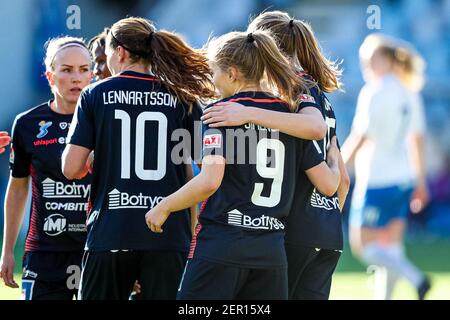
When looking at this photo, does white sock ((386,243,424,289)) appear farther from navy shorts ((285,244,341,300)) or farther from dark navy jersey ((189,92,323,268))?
dark navy jersey ((189,92,323,268))

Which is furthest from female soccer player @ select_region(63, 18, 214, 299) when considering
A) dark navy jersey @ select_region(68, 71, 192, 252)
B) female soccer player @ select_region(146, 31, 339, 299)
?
female soccer player @ select_region(146, 31, 339, 299)

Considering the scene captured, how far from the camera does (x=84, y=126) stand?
4.41 m

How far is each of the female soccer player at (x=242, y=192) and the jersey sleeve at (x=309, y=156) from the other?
3.9 inches

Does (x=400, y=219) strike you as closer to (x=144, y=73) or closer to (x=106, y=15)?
(x=144, y=73)

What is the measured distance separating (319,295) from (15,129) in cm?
196

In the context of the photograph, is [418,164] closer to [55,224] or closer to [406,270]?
[406,270]

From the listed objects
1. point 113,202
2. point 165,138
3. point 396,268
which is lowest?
point 396,268

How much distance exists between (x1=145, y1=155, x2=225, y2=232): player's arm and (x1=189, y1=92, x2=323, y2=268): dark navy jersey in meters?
0.05

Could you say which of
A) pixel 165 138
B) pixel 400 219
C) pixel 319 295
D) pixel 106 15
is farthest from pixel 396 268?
pixel 106 15

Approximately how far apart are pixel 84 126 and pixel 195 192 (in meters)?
0.74

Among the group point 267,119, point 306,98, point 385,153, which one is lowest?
point 385,153

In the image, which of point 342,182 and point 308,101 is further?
point 342,182

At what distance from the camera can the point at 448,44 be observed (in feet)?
56.3

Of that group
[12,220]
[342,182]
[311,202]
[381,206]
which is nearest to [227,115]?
[311,202]
